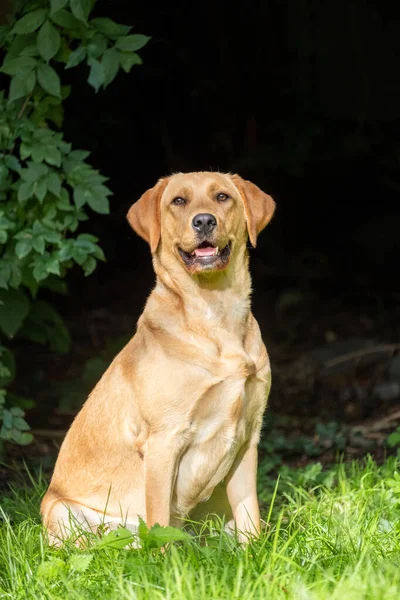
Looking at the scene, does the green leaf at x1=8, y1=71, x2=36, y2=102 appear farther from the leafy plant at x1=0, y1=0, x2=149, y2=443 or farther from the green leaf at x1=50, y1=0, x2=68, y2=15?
the green leaf at x1=50, y1=0, x2=68, y2=15

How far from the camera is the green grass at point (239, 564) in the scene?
283 cm

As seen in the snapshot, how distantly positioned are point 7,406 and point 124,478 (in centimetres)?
191

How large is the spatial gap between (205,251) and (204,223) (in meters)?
0.13

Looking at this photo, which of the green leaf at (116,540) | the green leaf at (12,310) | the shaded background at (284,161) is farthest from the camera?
the shaded background at (284,161)

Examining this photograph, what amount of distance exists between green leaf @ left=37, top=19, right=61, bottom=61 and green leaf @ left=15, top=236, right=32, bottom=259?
907mm

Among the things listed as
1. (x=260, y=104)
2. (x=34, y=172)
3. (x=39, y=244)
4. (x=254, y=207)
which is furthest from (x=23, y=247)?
(x=260, y=104)

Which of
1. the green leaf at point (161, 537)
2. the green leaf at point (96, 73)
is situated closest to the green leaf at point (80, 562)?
the green leaf at point (161, 537)

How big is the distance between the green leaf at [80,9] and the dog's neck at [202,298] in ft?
4.00

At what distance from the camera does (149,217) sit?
4023mm

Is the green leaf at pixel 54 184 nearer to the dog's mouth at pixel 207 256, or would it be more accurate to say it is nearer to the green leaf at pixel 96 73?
the green leaf at pixel 96 73

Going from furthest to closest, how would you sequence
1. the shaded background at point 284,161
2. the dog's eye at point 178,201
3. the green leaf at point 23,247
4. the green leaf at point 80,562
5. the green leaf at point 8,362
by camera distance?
the shaded background at point 284,161, the green leaf at point 8,362, the green leaf at point 23,247, the dog's eye at point 178,201, the green leaf at point 80,562

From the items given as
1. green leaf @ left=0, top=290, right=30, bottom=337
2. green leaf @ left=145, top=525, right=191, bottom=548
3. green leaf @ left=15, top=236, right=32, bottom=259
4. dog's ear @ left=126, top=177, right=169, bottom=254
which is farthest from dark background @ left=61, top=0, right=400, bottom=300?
green leaf @ left=145, top=525, right=191, bottom=548

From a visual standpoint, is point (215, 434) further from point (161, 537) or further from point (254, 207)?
point (254, 207)

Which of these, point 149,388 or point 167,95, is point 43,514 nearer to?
point 149,388
